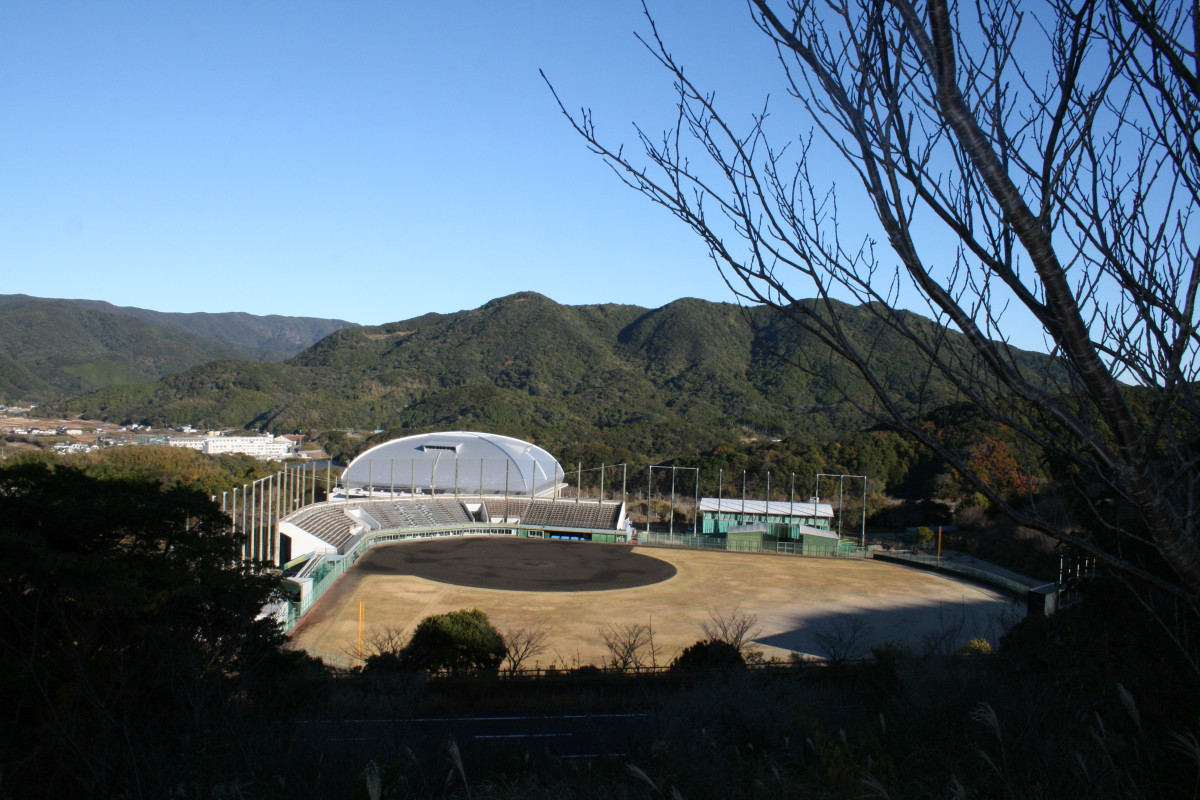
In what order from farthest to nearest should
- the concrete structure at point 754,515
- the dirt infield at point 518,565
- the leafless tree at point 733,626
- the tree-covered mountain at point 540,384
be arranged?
1. the tree-covered mountain at point 540,384
2. the concrete structure at point 754,515
3. the dirt infield at point 518,565
4. the leafless tree at point 733,626

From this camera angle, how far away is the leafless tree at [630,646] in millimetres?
16889

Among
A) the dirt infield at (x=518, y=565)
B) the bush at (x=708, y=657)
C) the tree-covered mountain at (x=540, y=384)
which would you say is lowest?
the dirt infield at (x=518, y=565)

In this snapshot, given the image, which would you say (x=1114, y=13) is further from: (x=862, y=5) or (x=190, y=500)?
(x=190, y=500)

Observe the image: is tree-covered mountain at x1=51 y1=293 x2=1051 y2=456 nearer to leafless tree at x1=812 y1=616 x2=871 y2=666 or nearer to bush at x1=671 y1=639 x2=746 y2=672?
leafless tree at x1=812 y1=616 x2=871 y2=666

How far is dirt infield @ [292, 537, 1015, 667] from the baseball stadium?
0.09 metres

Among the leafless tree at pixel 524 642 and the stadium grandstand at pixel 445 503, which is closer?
the leafless tree at pixel 524 642

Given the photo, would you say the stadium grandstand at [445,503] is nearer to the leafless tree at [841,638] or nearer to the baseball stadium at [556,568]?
the baseball stadium at [556,568]

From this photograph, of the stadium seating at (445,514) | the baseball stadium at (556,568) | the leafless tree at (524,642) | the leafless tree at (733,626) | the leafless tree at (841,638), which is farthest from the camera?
the stadium seating at (445,514)

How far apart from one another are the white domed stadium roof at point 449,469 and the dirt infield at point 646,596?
10265 mm

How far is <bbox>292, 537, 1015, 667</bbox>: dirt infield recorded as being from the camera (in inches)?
874

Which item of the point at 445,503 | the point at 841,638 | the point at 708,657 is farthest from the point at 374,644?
the point at 445,503

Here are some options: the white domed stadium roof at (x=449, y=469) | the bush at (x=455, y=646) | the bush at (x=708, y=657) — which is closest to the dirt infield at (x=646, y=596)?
the bush at (x=455, y=646)

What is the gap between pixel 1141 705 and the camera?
627cm

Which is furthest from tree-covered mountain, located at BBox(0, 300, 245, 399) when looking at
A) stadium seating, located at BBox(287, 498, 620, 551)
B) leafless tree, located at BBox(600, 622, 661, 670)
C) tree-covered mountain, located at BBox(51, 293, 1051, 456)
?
leafless tree, located at BBox(600, 622, 661, 670)
